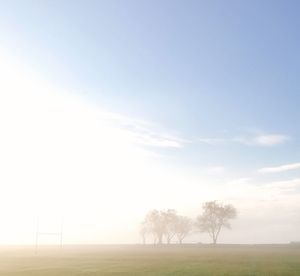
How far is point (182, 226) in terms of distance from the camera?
17762cm

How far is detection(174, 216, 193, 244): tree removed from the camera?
178 meters

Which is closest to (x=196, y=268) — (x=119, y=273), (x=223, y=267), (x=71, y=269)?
(x=223, y=267)

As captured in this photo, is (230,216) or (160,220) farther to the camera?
(160,220)

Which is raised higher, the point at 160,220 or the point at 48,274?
the point at 160,220

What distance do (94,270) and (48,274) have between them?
250 inches

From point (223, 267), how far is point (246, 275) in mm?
7200

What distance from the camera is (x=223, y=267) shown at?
49.7 metres

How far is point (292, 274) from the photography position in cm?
4262

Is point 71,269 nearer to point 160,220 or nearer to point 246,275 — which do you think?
point 246,275

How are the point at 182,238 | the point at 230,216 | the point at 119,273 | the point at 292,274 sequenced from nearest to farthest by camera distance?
the point at 292,274
the point at 119,273
the point at 230,216
the point at 182,238

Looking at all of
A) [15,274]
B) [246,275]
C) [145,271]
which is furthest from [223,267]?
[15,274]

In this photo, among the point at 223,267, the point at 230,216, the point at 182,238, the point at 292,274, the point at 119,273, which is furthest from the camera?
the point at 182,238

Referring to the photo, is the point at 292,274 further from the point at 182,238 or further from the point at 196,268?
the point at 182,238

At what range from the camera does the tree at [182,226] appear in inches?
6993
